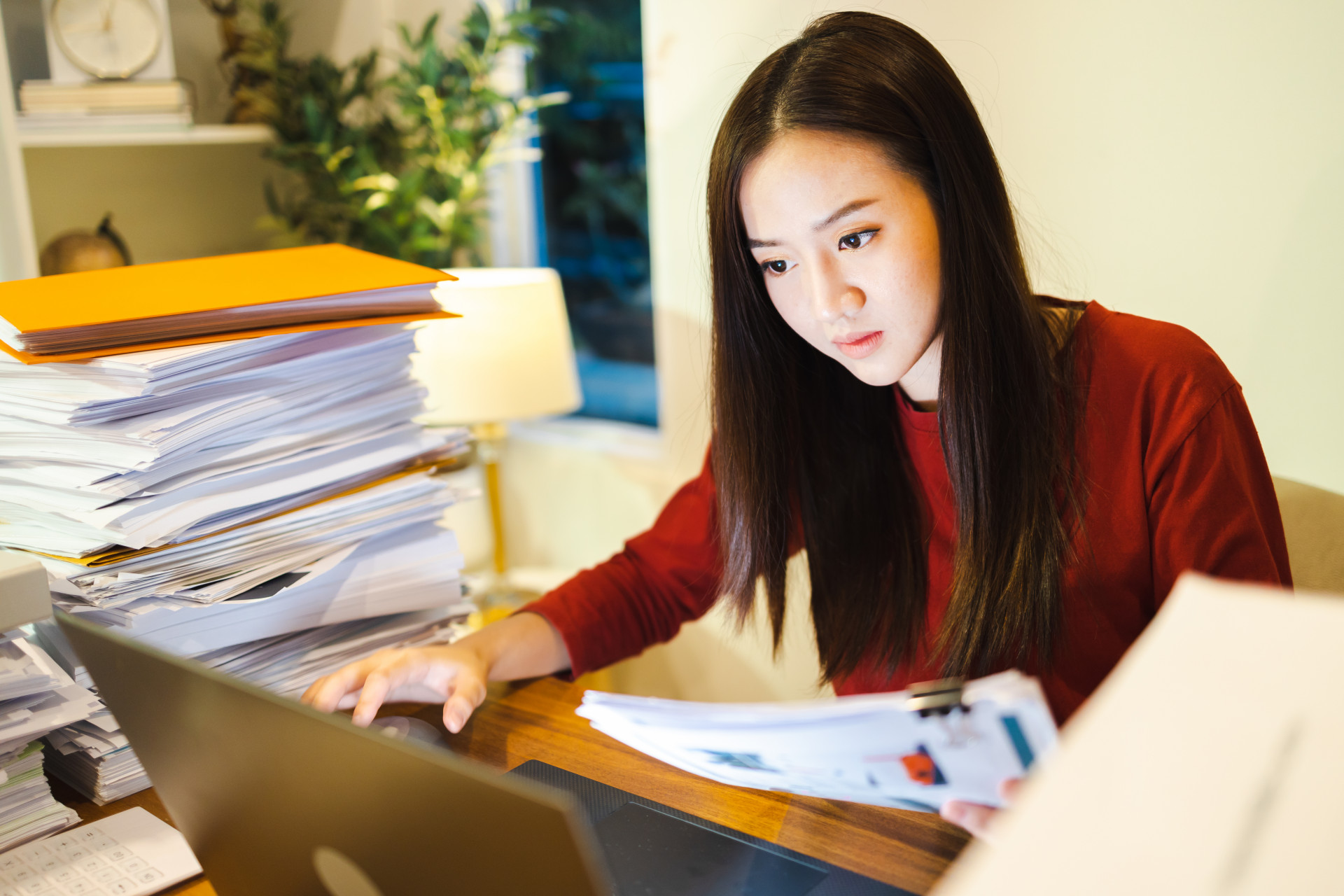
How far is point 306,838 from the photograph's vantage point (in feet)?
1.75

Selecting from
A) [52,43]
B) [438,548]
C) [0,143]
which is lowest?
[438,548]

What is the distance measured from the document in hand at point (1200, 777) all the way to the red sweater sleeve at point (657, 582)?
0.78 metres

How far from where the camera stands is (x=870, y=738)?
18.7 inches

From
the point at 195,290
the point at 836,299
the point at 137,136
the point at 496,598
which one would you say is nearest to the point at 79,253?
Answer: the point at 137,136

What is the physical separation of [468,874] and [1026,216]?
1365mm

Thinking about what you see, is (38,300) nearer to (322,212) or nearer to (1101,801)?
(1101,801)

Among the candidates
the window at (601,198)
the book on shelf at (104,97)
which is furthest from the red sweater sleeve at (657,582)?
the book on shelf at (104,97)

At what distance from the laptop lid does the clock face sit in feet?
5.35

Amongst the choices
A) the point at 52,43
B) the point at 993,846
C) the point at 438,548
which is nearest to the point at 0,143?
the point at 52,43

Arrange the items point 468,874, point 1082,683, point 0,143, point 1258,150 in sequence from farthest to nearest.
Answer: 1. point 0,143
2. point 1258,150
3. point 1082,683
4. point 468,874

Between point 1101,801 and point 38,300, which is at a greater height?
point 38,300

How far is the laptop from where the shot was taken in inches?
16.4

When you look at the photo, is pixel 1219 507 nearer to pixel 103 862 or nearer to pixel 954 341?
pixel 954 341

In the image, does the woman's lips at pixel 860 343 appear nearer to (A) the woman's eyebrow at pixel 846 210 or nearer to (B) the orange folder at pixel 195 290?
(A) the woman's eyebrow at pixel 846 210
